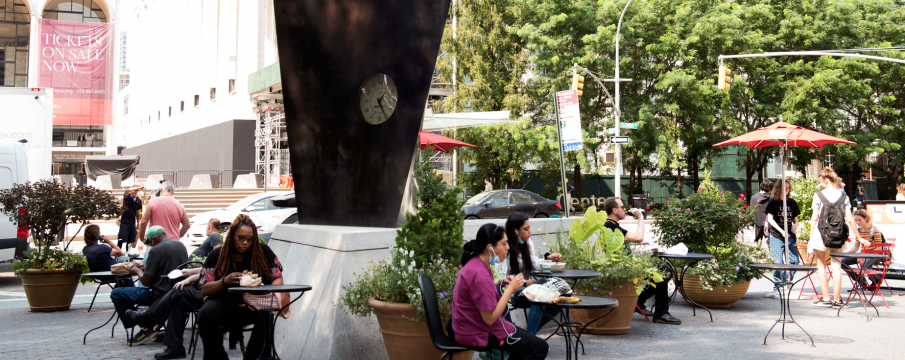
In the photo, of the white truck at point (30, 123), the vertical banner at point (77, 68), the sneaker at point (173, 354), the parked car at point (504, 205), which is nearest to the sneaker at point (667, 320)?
the sneaker at point (173, 354)

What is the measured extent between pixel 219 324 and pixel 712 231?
232 inches

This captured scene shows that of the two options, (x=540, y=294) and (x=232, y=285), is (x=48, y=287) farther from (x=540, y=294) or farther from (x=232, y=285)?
(x=540, y=294)

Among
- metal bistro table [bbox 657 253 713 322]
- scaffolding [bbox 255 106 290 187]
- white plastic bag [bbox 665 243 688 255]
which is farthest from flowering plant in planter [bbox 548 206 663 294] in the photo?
scaffolding [bbox 255 106 290 187]

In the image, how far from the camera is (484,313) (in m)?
4.26

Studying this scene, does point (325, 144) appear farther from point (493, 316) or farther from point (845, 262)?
point (845, 262)

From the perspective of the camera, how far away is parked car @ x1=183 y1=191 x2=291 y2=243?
1727cm

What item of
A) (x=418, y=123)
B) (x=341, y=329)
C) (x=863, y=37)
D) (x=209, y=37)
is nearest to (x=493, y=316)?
(x=341, y=329)

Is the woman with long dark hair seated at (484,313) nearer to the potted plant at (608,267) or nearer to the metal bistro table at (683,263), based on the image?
the potted plant at (608,267)

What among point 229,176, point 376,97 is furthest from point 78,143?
point 376,97

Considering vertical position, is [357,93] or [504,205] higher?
[357,93]

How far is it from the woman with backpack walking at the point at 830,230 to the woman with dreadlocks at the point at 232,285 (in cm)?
691

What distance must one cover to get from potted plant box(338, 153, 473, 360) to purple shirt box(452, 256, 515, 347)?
423 millimetres

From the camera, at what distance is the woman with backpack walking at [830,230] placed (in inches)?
339

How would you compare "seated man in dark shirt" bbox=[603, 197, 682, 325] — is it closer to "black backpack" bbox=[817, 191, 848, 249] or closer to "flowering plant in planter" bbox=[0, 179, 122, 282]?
"black backpack" bbox=[817, 191, 848, 249]
